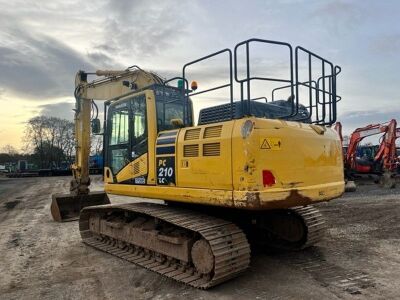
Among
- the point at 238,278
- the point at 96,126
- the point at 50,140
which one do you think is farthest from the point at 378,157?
the point at 50,140

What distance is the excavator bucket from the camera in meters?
10.9

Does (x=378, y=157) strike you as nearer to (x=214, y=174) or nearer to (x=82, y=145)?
(x=82, y=145)

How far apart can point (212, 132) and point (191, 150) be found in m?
0.44

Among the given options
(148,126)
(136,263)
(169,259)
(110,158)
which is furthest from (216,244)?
(110,158)

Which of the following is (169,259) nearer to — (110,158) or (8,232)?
(110,158)

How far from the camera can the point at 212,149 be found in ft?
18.6

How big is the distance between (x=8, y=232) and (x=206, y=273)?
6114 mm

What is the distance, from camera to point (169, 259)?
20.8 feet

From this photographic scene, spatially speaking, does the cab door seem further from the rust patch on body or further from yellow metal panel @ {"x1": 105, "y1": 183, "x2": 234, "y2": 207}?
the rust patch on body

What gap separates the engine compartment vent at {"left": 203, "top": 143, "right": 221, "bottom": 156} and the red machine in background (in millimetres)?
15413

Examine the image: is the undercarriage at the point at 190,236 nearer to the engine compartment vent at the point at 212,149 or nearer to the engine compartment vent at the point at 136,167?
the engine compartment vent at the point at 136,167

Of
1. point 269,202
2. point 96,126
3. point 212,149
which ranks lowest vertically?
point 269,202

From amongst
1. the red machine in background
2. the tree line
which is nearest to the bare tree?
the tree line

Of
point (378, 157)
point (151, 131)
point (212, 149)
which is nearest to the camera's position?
point (212, 149)
